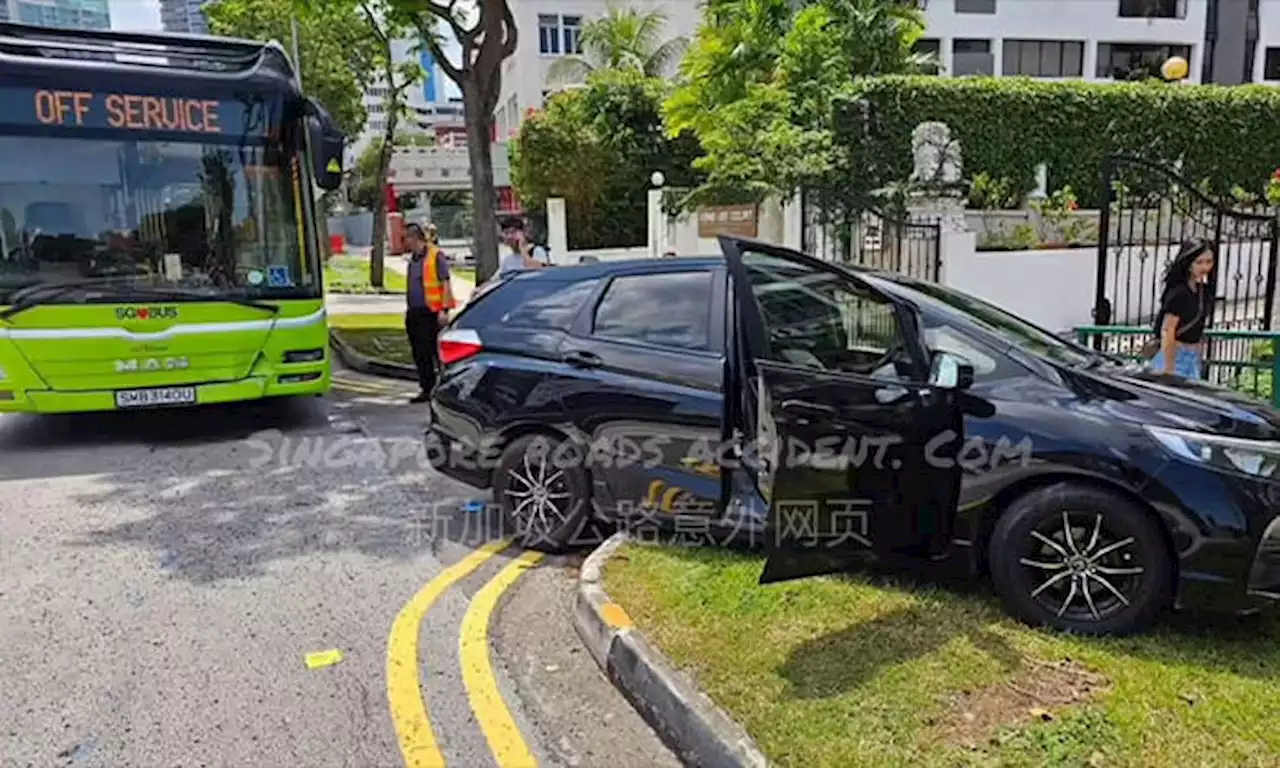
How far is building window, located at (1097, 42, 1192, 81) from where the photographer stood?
36312 mm

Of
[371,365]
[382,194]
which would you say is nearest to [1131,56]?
[382,194]

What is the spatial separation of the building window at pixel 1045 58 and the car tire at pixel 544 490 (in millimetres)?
35344

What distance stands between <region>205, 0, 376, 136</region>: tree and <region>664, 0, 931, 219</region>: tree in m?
9.95

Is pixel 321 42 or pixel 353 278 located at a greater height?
pixel 321 42

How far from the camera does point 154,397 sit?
7.91 metres

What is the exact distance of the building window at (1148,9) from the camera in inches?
1426

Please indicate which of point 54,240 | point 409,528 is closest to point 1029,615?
point 409,528

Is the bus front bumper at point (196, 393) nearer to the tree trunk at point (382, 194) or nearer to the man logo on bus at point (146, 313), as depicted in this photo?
the man logo on bus at point (146, 313)

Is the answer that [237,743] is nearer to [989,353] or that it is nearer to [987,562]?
[987,562]

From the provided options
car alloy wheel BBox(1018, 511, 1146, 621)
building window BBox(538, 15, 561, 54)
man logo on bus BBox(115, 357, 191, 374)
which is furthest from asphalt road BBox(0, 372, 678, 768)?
building window BBox(538, 15, 561, 54)

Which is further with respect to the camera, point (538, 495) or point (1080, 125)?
point (1080, 125)

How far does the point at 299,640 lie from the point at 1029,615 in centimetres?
317

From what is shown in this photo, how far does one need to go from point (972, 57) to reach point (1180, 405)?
34945mm

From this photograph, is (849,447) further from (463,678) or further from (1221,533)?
(463,678)
